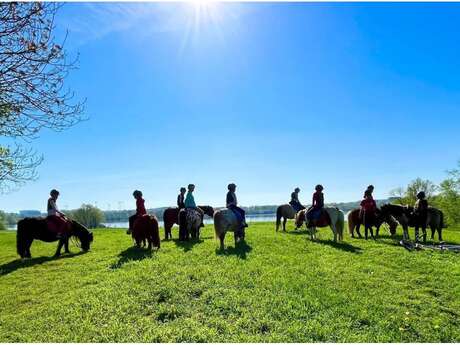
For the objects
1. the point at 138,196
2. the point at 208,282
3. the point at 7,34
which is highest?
the point at 7,34

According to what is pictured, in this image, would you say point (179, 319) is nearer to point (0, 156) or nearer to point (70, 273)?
point (70, 273)

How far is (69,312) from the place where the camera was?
30.7 ft

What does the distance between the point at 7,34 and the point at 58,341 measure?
7281 millimetres

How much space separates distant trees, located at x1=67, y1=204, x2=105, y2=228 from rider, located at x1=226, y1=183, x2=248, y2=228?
303 ft

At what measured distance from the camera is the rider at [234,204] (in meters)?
16.9

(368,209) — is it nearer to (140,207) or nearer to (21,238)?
(140,207)

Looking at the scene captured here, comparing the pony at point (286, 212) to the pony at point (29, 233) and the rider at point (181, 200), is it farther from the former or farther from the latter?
the pony at point (29, 233)

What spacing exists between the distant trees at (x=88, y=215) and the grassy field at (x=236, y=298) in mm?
91812

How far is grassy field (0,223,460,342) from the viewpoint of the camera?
8023 millimetres

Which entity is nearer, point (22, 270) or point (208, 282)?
Answer: point (208, 282)

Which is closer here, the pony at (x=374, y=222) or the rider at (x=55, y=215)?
the rider at (x=55, y=215)

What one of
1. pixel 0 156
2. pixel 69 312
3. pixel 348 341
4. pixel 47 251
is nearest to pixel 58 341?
pixel 69 312

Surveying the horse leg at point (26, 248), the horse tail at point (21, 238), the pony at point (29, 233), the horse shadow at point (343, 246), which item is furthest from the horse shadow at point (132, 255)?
the horse shadow at point (343, 246)

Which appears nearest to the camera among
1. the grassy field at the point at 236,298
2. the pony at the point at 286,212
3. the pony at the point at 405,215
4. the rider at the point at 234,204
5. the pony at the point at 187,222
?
the grassy field at the point at 236,298
